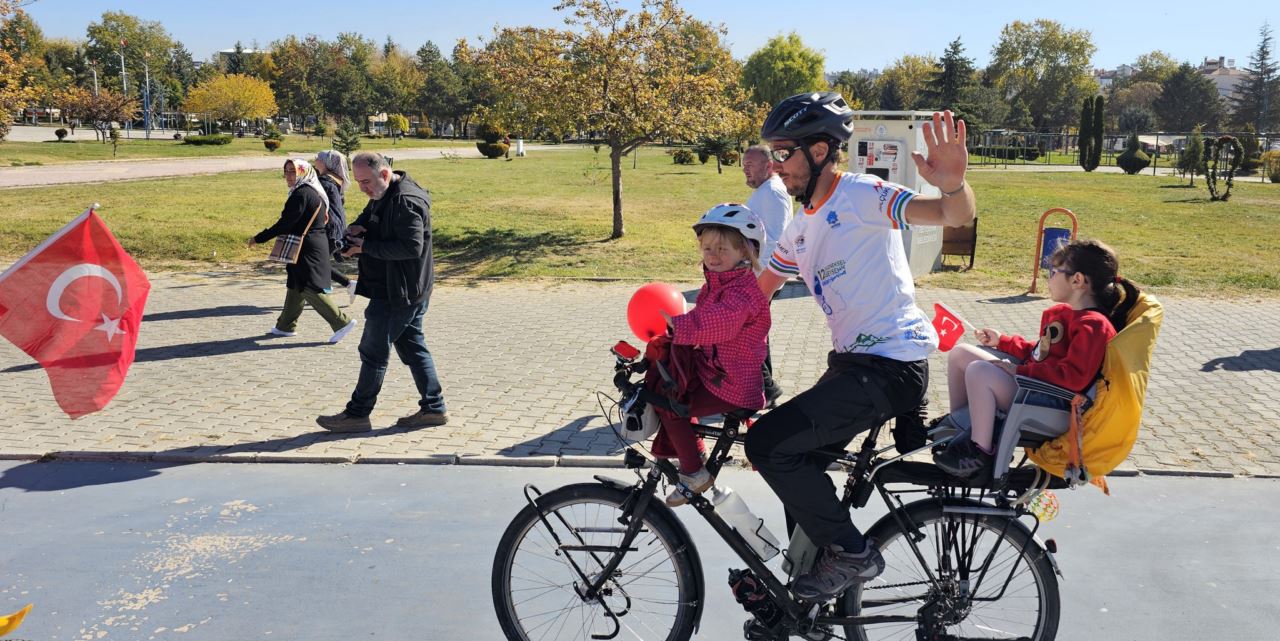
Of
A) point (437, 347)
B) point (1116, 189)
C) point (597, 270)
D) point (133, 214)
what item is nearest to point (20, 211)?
point (133, 214)

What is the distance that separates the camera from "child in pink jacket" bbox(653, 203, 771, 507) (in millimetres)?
3188

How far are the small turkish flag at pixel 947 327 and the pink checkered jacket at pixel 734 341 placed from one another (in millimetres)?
652

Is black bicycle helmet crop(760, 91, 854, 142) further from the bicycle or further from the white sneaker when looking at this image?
the white sneaker

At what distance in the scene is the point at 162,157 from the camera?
43.9 meters

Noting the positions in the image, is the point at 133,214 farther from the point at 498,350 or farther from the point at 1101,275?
the point at 1101,275

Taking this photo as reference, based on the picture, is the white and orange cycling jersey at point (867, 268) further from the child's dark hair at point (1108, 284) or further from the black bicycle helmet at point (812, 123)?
the child's dark hair at point (1108, 284)

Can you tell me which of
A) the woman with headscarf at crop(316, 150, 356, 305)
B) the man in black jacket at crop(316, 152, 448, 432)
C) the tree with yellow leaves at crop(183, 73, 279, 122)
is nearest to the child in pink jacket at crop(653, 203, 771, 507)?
the man in black jacket at crop(316, 152, 448, 432)

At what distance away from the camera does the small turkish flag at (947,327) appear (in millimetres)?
3396

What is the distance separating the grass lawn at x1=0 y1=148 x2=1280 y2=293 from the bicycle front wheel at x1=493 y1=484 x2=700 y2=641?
1031 centimetres

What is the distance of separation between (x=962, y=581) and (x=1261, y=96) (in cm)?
12257

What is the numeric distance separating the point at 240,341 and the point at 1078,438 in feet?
27.2

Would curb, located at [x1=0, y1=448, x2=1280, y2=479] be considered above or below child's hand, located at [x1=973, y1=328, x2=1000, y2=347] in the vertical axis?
below

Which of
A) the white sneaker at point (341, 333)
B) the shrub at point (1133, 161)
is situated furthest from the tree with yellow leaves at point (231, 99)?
the white sneaker at point (341, 333)

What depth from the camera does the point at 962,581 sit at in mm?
3365
